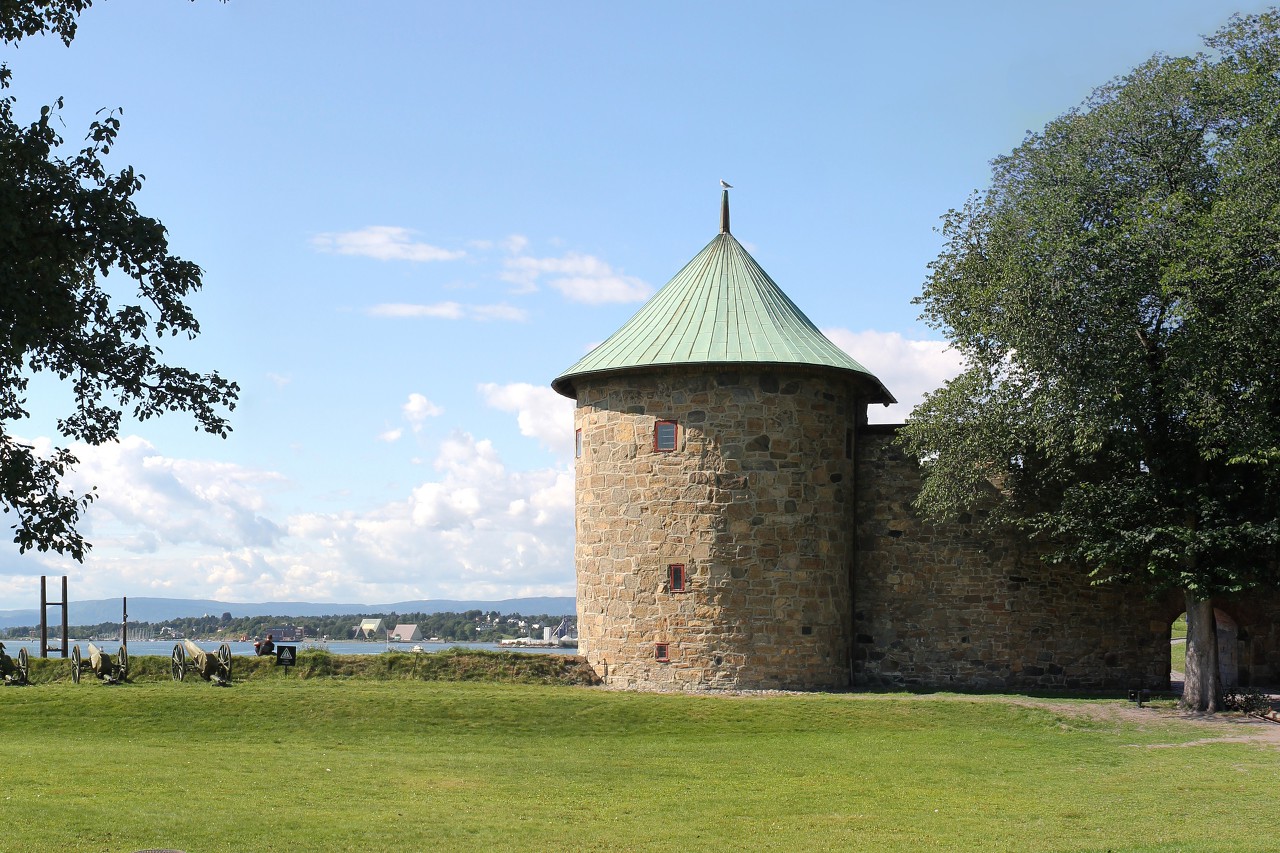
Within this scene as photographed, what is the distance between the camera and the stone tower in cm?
2725

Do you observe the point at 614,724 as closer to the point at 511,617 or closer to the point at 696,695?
the point at 696,695

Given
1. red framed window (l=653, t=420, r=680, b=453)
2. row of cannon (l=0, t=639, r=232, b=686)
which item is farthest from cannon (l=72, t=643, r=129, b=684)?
red framed window (l=653, t=420, r=680, b=453)

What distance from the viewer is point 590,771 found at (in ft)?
58.7

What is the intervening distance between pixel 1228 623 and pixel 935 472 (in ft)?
30.7

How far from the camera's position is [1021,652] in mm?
28703

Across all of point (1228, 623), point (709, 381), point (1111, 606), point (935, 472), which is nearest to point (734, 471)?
point (709, 381)

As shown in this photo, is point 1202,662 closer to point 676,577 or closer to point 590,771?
point 676,577

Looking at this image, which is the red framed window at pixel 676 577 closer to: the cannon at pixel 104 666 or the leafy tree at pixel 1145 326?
the leafy tree at pixel 1145 326

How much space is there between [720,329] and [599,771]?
1312 centimetres

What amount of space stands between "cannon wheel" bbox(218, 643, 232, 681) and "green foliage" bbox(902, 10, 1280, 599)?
15.0 m

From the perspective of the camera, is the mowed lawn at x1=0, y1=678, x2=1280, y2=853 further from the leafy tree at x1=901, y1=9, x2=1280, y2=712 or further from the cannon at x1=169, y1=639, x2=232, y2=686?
the leafy tree at x1=901, y1=9, x2=1280, y2=712

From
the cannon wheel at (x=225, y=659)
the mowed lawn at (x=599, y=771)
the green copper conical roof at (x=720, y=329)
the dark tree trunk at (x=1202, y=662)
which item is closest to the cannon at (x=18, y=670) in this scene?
the mowed lawn at (x=599, y=771)

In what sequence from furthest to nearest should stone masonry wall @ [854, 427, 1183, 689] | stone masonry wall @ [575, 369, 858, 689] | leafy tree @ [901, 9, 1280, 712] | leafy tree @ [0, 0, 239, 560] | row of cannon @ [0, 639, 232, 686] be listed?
1. stone masonry wall @ [854, 427, 1183, 689]
2. stone masonry wall @ [575, 369, 858, 689]
3. row of cannon @ [0, 639, 232, 686]
4. leafy tree @ [901, 9, 1280, 712]
5. leafy tree @ [0, 0, 239, 560]

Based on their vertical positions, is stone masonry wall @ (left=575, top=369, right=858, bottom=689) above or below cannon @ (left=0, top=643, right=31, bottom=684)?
above
